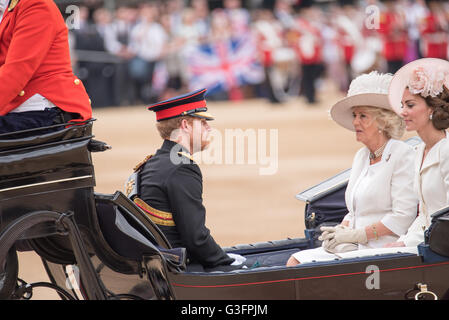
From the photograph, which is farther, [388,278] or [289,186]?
[289,186]

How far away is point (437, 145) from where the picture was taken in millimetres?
3553

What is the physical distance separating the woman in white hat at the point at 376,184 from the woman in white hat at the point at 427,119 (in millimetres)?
106

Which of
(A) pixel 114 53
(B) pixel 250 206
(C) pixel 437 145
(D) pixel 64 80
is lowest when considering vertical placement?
(B) pixel 250 206

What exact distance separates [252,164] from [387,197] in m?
7.83

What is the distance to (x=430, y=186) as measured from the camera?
354cm

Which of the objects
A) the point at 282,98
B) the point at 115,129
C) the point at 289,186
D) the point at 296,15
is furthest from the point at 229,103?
the point at 289,186

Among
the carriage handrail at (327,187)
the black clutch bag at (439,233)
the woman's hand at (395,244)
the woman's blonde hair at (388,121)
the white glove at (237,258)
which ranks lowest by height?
the white glove at (237,258)

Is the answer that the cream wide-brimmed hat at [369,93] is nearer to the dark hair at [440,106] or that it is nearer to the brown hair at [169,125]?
the dark hair at [440,106]

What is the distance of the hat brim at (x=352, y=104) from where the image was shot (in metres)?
3.77

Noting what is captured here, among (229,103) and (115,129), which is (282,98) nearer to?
(229,103)

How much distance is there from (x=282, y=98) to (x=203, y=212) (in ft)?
55.3

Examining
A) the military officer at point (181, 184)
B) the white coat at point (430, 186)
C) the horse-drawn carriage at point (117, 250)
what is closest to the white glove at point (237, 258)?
the military officer at point (181, 184)

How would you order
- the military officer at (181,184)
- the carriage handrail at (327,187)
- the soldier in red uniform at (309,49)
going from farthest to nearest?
the soldier in red uniform at (309,49)
the carriage handrail at (327,187)
the military officer at (181,184)

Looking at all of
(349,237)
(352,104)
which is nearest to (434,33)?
(352,104)
